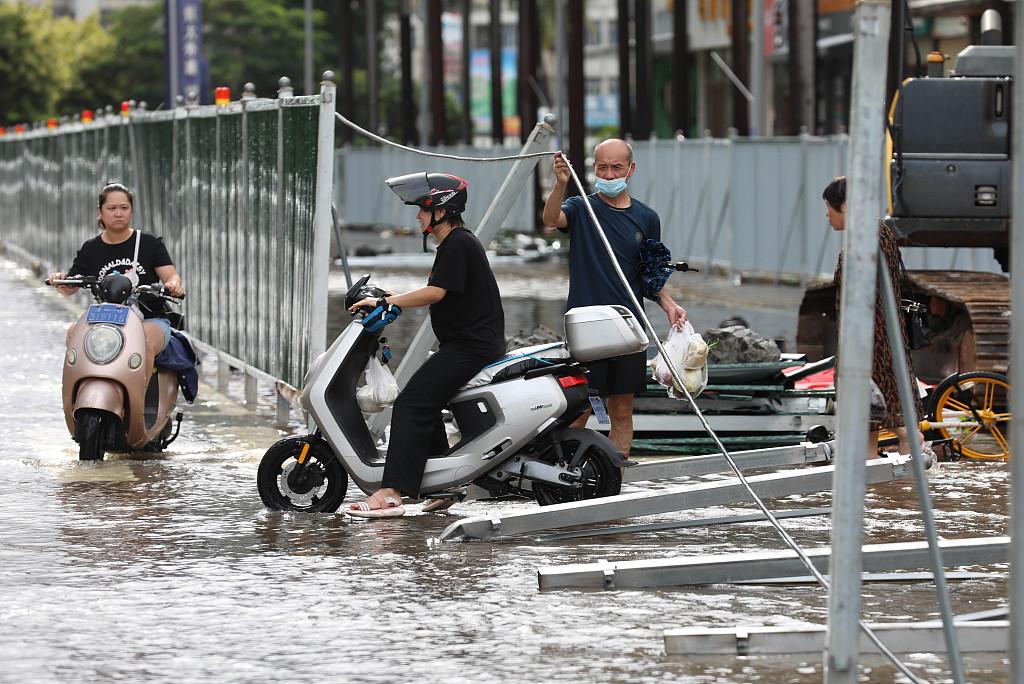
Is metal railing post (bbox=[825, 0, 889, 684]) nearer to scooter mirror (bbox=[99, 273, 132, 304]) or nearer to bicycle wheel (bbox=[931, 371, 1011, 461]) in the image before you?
bicycle wheel (bbox=[931, 371, 1011, 461])

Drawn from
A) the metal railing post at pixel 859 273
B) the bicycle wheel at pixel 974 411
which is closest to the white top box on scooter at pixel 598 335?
the bicycle wheel at pixel 974 411

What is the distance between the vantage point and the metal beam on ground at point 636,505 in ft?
27.6

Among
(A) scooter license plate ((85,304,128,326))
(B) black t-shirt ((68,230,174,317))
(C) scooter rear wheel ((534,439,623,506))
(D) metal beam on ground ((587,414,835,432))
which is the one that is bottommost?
(D) metal beam on ground ((587,414,835,432))

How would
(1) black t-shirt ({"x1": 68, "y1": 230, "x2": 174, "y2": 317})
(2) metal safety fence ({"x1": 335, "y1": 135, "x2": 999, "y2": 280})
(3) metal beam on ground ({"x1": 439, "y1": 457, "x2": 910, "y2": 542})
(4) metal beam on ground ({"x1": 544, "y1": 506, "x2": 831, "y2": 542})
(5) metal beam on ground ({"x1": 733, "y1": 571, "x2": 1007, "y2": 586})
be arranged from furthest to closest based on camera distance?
(2) metal safety fence ({"x1": 335, "y1": 135, "x2": 999, "y2": 280}) → (1) black t-shirt ({"x1": 68, "y1": 230, "x2": 174, "y2": 317}) → (4) metal beam on ground ({"x1": 544, "y1": 506, "x2": 831, "y2": 542}) → (3) metal beam on ground ({"x1": 439, "y1": 457, "x2": 910, "y2": 542}) → (5) metal beam on ground ({"x1": 733, "y1": 571, "x2": 1007, "y2": 586})

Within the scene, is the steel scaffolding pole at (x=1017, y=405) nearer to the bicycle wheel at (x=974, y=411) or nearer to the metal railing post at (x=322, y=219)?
the bicycle wheel at (x=974, y=411)

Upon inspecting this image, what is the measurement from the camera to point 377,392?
9211 millimetres

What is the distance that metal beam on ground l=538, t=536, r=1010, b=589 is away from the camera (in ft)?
24.8

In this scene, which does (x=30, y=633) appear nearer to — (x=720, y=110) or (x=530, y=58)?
(x=530, y=58)

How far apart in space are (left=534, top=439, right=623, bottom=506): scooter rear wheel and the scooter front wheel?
2.98 ft

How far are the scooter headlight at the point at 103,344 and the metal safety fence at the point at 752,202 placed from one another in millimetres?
11187

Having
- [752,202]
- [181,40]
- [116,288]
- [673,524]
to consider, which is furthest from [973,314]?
[181,40]

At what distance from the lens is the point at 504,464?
9.12m

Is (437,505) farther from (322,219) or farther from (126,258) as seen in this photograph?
(126,258)

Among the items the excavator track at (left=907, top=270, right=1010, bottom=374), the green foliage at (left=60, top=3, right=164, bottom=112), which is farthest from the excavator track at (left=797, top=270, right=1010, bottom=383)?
the green foliage at (left=60, top=3, right=164, bottom=112)
